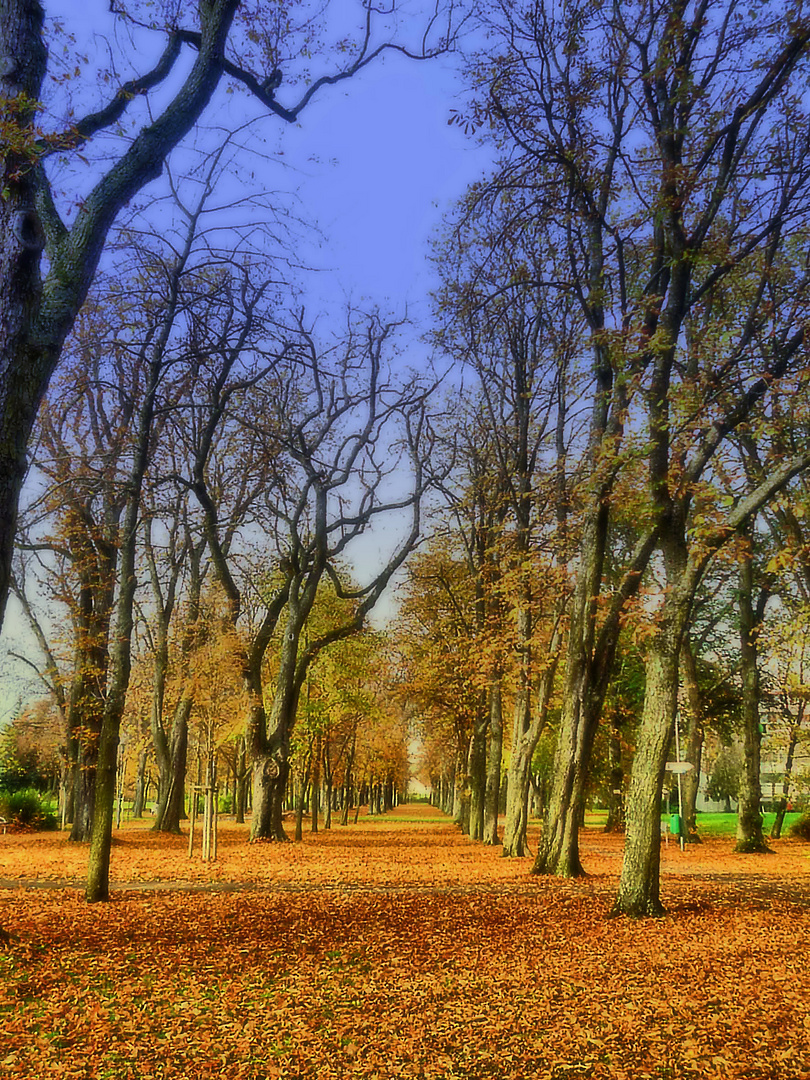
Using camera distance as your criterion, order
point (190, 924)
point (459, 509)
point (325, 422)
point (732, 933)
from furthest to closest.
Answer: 1. point (459, 509)
2. point (325, 422)
3. point (732, 933)
4. point (190, 924)

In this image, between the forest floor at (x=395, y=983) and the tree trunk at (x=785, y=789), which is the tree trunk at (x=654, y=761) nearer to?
the forest floor at (x=395, y=983)

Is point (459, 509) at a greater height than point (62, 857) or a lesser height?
greater

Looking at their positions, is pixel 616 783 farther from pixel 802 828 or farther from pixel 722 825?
pixel 722 825

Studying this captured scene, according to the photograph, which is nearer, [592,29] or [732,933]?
[732,933]

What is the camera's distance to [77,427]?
1808cm

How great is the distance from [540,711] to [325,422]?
9703 mm

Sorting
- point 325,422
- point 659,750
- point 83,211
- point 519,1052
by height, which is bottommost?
point 519,1052

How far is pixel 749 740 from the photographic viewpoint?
24344 mm

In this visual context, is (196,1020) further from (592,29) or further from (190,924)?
(592,29)

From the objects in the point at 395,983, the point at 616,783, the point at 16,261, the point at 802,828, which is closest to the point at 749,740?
the point at 616,783

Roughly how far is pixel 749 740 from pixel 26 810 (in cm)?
2257

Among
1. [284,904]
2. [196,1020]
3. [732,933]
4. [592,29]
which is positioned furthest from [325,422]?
[196,1020]

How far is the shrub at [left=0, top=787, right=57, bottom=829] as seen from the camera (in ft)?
81.8

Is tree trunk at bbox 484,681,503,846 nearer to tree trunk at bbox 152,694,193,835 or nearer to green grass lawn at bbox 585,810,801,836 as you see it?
tree trunk at bbox 152,694,193,835
